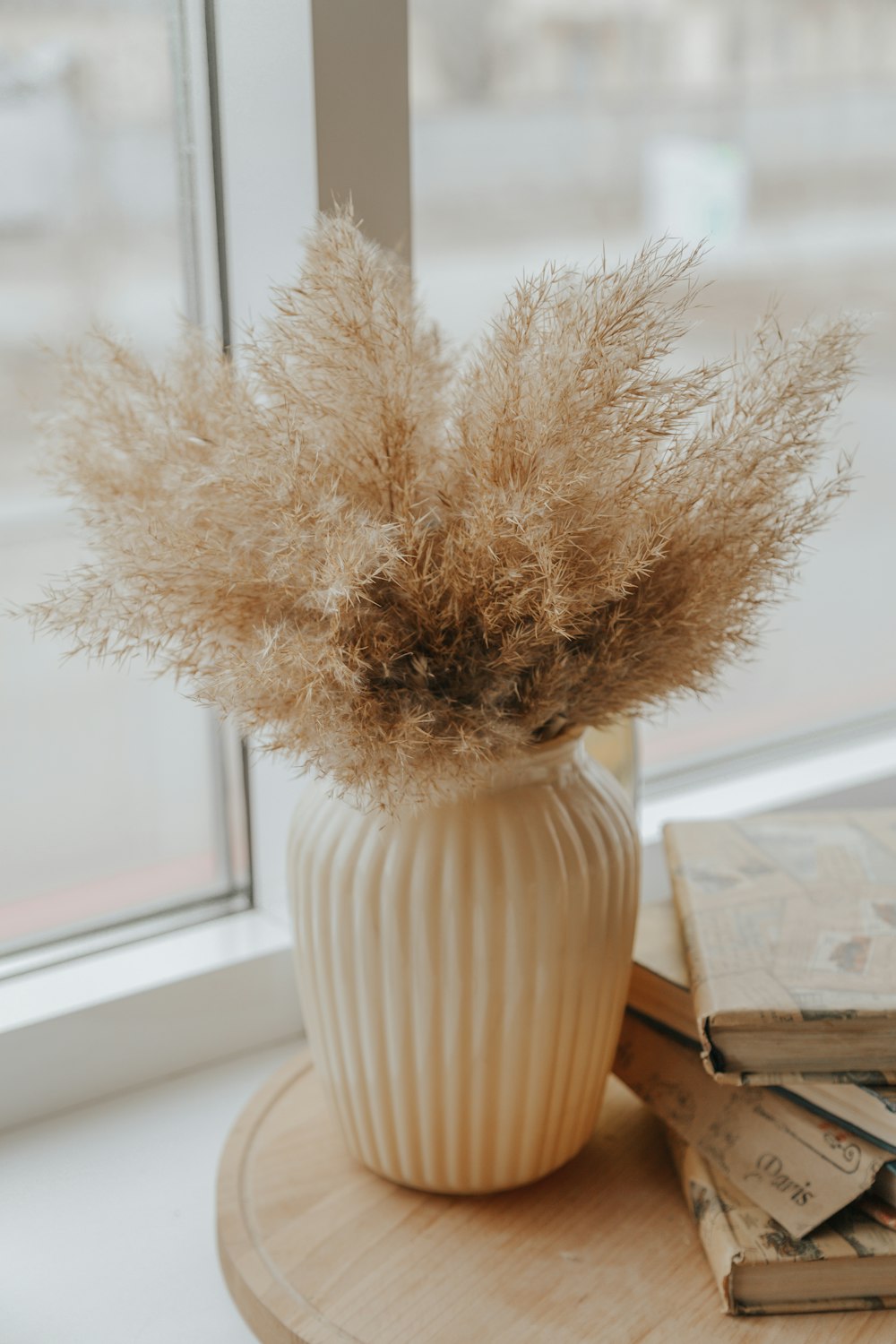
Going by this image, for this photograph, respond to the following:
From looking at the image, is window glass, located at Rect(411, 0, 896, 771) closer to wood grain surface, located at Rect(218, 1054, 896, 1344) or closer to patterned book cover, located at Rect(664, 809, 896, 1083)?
patterned book cover, located at Rect(664, 809, 896, 1083)

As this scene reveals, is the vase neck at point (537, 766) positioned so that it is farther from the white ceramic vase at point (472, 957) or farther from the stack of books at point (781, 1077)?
the stack of books at point (781, 1077)

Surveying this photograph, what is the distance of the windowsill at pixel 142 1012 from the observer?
0.73 m

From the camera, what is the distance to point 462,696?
20.9 inches

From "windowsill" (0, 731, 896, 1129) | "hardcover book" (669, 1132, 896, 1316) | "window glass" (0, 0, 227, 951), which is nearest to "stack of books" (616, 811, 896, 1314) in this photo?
"hardcover book" (669, 1132, 896, 1316)

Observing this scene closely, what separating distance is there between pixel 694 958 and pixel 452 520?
10.2 inches

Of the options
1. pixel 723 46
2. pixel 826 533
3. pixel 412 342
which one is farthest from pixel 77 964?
pixel 723 46

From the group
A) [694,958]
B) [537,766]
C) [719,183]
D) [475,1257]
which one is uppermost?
[719,183]

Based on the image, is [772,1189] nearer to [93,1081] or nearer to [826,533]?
[93,1081]

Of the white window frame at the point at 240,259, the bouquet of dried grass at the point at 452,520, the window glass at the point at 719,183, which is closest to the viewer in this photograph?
the bouquet of dried grass at the point at 452,520

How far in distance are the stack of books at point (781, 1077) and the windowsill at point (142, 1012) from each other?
0.83 feet

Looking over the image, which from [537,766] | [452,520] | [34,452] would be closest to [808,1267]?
[537,766]

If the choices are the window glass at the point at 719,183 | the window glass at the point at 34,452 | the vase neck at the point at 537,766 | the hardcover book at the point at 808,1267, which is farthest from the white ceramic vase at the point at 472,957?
the window glass at the point at 719,183

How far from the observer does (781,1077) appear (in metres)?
0.57

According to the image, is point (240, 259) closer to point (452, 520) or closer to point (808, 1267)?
point (452, 520)
